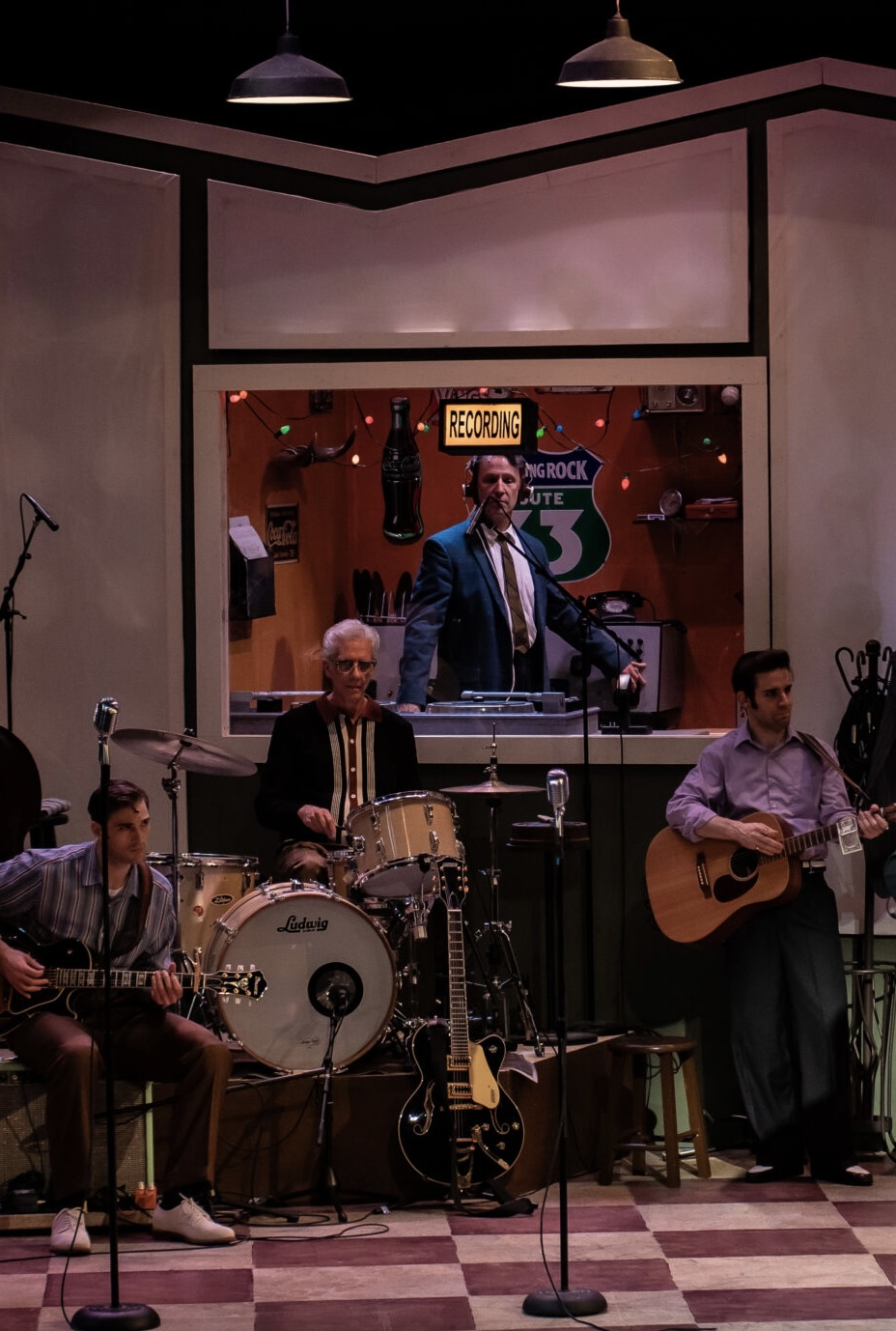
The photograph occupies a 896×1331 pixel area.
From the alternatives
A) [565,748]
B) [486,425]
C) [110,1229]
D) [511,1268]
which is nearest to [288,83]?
[486,425]

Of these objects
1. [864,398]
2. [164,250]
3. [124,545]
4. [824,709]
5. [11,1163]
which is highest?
[164,250]

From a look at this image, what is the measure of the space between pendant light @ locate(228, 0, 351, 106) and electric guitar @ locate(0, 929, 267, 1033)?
281 cm

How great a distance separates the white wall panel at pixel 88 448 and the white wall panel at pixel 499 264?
313 mm

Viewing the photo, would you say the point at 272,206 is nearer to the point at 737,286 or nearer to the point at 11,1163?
the point at 737,286

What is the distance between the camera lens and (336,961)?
22.5 feet

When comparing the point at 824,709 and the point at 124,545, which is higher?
the point at 124,545

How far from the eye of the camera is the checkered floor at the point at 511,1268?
564cm

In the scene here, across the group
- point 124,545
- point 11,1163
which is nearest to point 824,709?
point 124,545

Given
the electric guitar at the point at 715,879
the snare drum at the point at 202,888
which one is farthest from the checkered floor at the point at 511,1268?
the snare drum at the point at 202,888

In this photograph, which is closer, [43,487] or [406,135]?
[43,487]

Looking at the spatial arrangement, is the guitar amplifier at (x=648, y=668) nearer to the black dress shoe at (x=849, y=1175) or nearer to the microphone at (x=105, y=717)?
the black dress shoe at (x=849, y=1175)

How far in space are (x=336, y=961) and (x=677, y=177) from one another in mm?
3208

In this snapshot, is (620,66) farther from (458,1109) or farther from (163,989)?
(458,1109)

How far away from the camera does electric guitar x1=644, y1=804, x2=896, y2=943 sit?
7.00m
